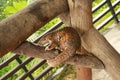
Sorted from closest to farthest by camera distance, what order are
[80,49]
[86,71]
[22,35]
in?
[22,35] < [80,49] < [86,71]

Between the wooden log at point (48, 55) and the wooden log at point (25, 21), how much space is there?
0.11 m

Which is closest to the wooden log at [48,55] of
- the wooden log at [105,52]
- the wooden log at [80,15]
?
the wooden log at [105,52]

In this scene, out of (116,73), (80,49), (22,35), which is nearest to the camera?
(22,35)

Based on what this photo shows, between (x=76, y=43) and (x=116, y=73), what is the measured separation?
30 cm

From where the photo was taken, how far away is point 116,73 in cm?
179

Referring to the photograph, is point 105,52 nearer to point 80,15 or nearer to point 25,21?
point 80,15

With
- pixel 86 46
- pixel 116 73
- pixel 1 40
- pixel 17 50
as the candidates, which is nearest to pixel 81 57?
pixel 86 46

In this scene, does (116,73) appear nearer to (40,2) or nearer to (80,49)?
(80,49)

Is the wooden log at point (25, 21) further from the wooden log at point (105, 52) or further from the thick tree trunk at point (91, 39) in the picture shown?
the wooden log at point (105, 52)

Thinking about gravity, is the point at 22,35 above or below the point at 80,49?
above

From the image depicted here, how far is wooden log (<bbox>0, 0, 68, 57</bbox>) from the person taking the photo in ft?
4.80

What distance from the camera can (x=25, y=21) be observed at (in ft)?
5.23

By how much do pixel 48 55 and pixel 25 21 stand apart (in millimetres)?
254

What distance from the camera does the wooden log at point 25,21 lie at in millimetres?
1463
